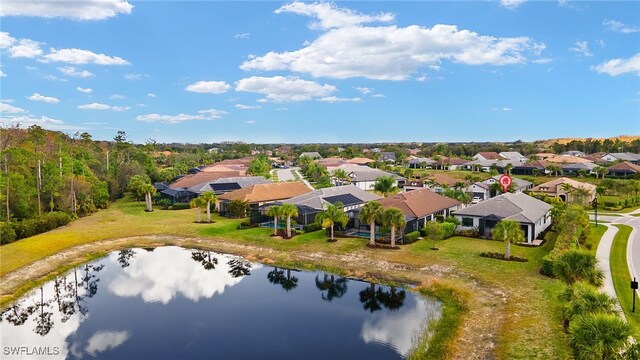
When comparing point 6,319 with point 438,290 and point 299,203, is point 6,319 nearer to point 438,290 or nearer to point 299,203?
point 438,290

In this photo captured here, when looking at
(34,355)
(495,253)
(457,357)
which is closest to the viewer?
(457,357)

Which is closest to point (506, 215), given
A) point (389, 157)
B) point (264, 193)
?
point (264, 193)

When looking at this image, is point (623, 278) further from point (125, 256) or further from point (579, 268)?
point (125, 256)

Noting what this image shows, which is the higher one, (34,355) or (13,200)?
(13,200)

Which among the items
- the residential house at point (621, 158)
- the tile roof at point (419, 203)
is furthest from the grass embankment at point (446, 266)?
the residential house at point (621, 158)

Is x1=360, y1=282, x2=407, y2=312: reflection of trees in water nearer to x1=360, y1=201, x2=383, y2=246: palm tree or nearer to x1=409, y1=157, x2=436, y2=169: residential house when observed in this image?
x1=360, y1=201, x2=383, y2=246: palm tree

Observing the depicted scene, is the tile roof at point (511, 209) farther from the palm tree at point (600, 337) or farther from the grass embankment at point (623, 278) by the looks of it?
the palm tree at point (600, 337)

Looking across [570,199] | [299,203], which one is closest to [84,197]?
[299,203]
